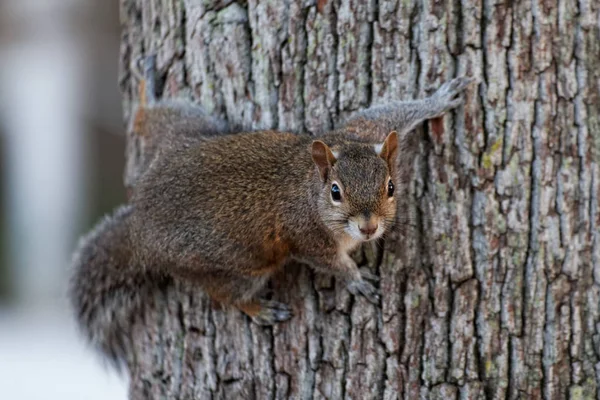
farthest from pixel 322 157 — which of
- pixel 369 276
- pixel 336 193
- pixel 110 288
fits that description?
pixel 110 288

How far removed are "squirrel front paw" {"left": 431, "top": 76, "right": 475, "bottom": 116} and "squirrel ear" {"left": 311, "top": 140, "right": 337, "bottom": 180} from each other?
1.05 ft

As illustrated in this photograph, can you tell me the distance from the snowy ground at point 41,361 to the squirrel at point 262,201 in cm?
217

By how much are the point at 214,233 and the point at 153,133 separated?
Result: 0.51 meters

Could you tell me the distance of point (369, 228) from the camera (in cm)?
203

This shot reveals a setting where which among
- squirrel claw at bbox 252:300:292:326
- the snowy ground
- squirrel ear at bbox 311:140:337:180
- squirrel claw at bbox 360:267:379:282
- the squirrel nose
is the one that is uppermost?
squirrel ear at bbox 311:140:337:180

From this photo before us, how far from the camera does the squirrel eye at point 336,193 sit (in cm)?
216

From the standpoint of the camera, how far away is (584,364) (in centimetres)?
213

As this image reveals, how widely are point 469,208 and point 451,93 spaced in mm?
313

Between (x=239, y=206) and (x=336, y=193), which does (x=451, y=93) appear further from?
(x=239, y=206)

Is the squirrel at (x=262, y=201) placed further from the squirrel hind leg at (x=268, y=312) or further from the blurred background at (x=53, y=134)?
the blurred background at (x=53, y=134)

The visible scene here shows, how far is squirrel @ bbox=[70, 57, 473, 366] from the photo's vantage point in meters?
2.13

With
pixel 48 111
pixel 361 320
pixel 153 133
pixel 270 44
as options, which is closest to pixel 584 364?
pixel 361 320

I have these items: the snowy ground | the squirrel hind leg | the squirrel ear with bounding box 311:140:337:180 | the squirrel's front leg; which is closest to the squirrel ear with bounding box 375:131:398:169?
the squirrel ear with bounding box 311:140:337:180

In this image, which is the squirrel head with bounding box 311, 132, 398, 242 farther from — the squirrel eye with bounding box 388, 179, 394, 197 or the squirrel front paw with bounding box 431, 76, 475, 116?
the squirrel front paw with bounding box 431, 76, 475, 116
